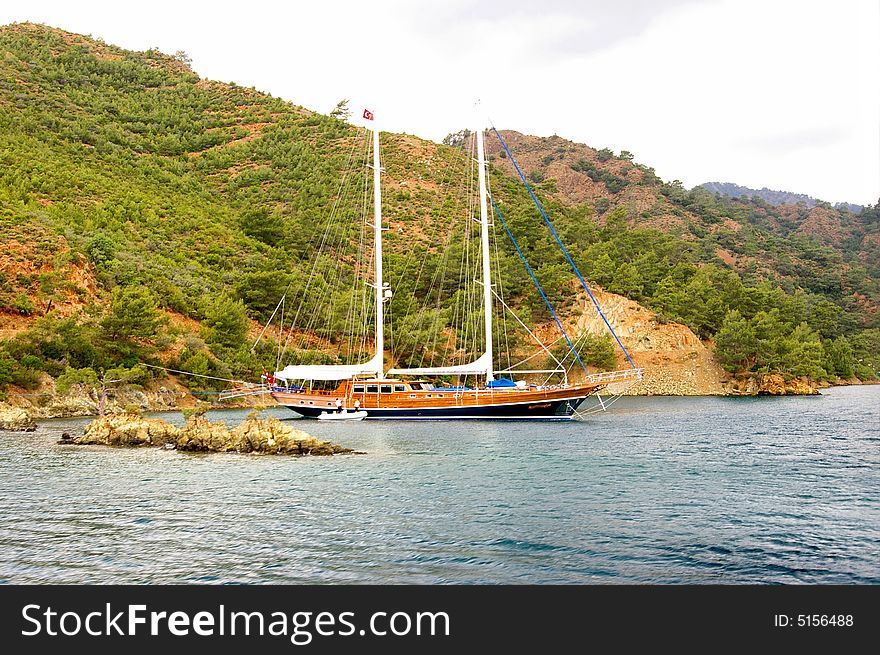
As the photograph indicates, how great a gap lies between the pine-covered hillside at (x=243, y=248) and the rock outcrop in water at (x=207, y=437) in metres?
13.8

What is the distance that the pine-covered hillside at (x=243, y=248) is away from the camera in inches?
2035

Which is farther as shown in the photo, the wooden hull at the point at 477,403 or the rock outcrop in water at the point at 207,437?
the wooden hull at the point at 477,403

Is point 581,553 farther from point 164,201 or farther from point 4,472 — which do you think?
point 164,201

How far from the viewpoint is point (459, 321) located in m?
70.9

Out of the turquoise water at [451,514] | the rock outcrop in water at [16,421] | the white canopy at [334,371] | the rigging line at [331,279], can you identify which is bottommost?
the turquoise water at [451,514]

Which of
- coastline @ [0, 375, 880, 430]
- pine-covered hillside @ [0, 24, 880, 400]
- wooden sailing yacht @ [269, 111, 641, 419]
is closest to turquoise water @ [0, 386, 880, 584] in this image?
coastline @ [0, 375, 880, 430]

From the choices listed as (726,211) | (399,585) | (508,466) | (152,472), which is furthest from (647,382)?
(726,211)

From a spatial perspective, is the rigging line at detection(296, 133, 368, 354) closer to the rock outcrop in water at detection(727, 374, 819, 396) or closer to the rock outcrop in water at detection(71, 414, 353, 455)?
the rock outcrop in water at detection(71, 414, 353, 455)

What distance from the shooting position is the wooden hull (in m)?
41.0

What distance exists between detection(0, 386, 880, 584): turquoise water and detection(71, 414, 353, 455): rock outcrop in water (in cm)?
124

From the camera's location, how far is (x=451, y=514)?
55.3 feet

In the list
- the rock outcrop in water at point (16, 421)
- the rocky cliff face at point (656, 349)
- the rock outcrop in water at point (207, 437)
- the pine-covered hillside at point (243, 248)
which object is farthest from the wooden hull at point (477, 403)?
the rocky cliff face at point (656, 349)

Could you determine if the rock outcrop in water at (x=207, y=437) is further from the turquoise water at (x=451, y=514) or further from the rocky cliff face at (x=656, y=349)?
the rocky cliff face at (x=656, y=349)

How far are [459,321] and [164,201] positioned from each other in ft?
123
